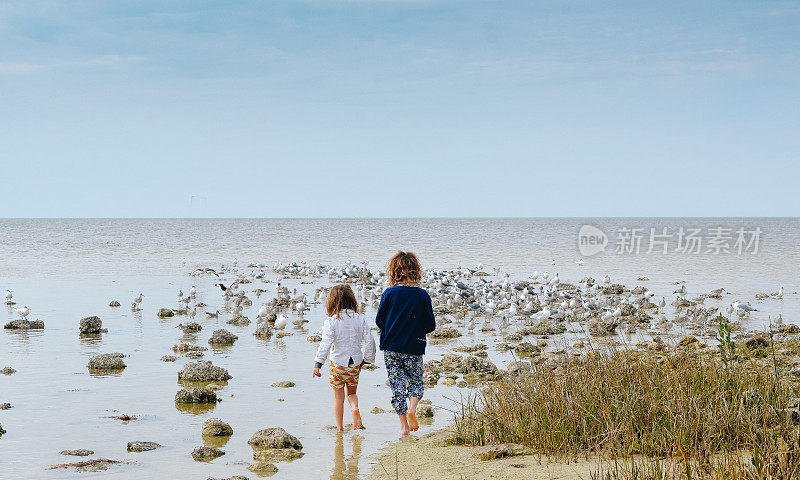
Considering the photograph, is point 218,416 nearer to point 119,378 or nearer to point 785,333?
point 119,378

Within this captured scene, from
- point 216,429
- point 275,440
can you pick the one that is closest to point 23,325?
point 216,429

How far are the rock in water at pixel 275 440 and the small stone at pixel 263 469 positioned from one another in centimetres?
46

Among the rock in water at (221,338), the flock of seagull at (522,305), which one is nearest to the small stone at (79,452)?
the rock in water at (221,338)

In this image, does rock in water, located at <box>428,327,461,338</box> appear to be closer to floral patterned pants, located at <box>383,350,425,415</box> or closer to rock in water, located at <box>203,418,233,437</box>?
floral patterned pants, located at <box>383,350,425,415</box>

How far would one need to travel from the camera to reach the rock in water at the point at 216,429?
7.49 metres

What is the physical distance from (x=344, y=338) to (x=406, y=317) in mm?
739

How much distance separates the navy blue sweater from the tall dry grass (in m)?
0.92

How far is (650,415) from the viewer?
19.7 feet

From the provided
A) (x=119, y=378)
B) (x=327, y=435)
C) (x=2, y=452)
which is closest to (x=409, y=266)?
(x=327, y=435)

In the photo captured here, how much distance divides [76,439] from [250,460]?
206 cm

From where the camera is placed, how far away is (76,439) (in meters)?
7.41

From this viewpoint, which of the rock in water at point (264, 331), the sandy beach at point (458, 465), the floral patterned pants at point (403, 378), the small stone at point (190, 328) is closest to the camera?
the sandy beach at point (458, 465)

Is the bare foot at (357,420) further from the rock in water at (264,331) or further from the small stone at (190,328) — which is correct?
the small stone at (190,328)

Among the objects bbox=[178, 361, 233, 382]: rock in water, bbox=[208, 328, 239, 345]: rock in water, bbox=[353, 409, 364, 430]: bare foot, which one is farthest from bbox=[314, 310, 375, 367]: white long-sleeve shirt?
bbox=[208, 328, 239, 345]: rock in water
